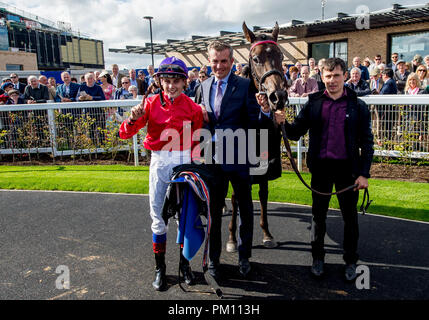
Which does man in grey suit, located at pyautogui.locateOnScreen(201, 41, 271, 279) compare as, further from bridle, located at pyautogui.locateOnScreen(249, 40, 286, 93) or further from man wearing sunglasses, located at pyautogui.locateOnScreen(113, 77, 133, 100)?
man wearing sunglasses, located at pyautogui.locateOnScreen(113, 77, 133, 100)

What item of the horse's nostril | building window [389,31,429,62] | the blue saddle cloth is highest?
building window [389,31,429,62]

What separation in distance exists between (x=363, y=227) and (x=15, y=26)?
59.5 meters

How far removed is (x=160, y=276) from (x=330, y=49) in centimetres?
2060

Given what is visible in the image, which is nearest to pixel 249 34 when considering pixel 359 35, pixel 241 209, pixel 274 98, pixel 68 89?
pixel 274 98

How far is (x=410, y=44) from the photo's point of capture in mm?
17297

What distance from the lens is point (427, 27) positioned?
54.4 ft

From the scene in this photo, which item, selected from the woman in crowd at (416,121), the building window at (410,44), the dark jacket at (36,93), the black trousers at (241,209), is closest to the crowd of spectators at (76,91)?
the dark jacket at (36,93)

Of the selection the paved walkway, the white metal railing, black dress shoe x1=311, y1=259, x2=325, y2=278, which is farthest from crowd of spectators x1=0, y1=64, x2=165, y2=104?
black dress shoe x1=311, y1=259, x2=325, y2=278

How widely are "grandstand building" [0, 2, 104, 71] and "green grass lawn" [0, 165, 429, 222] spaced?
130 feet

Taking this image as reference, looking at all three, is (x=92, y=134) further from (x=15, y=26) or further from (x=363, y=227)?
(x=15, y=26)

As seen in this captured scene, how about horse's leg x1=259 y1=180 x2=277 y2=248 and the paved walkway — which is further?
horse's leg x1=259 y1=180 x2=277 y2=248

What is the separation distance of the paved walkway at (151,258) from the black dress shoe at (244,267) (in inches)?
3.0

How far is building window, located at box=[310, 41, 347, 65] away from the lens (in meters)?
20.5

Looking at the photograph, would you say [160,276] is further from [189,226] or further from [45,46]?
[45,46]
